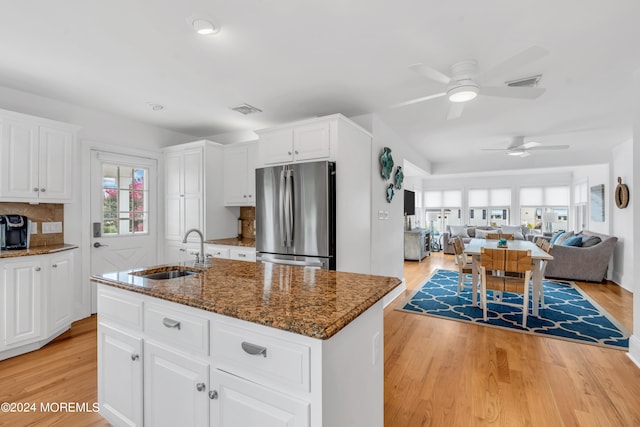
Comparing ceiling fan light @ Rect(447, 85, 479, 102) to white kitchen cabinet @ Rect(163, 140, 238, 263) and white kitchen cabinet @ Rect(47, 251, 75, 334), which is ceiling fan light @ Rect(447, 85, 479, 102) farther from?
white kitchen cabinet @ Rect(47, 251, 75, 334)

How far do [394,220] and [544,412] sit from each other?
2897 millimetres

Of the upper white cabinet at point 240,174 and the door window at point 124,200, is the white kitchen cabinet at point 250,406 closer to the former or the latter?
the upper white cabinet at point 240,174

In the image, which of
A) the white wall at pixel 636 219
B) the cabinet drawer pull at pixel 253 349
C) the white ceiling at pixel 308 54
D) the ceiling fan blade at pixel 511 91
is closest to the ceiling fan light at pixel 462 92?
the ceiling fan blade at pixel 511 91

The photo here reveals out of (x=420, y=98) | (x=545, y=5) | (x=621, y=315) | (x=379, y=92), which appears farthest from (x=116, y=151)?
(x=621, y=315)

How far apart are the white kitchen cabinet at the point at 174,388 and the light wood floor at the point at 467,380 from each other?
76 cm

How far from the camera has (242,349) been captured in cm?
117

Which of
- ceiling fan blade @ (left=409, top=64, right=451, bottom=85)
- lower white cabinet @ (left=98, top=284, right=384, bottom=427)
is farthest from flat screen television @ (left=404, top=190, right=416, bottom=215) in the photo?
lower white cabinet @ (left=98, top=284, right=384, bottom=427)

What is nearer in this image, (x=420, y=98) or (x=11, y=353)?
(x=11, y=353)

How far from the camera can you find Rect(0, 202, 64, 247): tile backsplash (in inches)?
120

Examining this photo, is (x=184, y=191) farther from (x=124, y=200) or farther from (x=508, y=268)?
(x=508, y=268)

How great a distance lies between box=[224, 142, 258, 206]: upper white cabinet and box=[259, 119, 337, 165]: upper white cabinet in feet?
2.08

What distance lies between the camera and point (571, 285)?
5285 millimetres

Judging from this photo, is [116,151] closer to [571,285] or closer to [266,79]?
[266,79]

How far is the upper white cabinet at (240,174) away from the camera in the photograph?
13.5 ft
